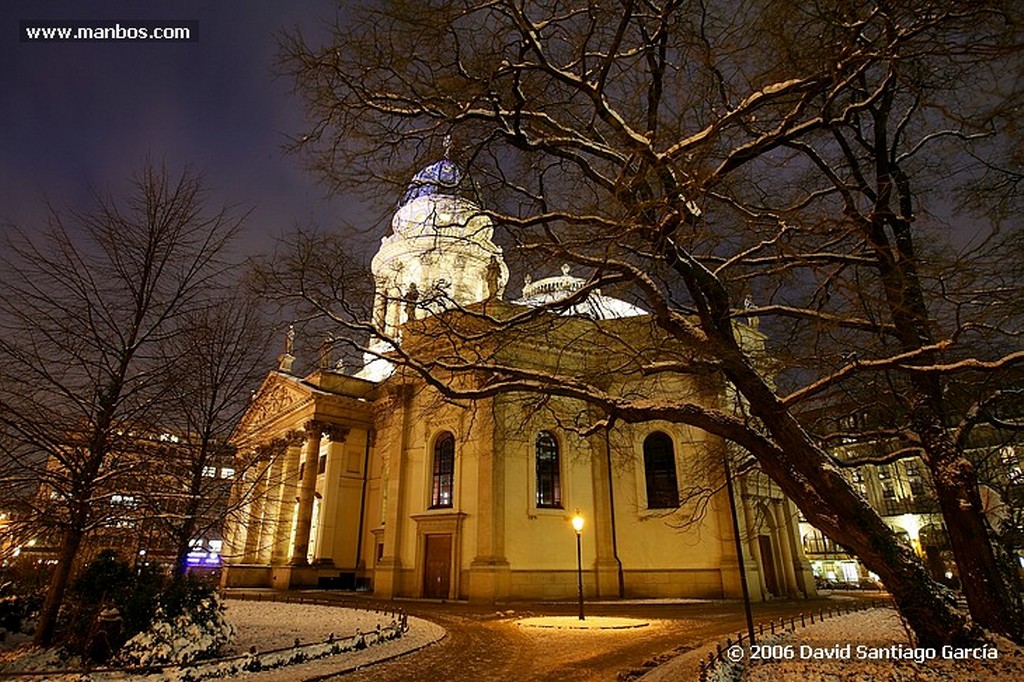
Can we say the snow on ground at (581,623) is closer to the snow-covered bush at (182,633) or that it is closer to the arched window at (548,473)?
the snow-covered bush at (182,633)

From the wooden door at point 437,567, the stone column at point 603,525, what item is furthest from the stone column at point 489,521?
the stone column at point 603,525

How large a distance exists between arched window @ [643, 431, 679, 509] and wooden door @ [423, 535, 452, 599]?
9189 millimetres

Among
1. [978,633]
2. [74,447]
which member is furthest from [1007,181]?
[74,447]

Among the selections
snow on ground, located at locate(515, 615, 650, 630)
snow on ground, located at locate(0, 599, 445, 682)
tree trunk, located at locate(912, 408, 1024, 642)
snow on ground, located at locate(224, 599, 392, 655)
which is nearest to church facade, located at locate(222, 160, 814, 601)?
snow on ground, located at locate(224, 599, 392, 655)

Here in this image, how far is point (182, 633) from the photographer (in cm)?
1034

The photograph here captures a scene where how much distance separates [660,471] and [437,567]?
35.9 feet

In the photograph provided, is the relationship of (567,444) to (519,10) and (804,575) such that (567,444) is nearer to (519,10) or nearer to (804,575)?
(804,575)

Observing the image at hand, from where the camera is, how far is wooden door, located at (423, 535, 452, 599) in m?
25.2

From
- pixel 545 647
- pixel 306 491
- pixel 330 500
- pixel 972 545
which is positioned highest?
pixel 306 491

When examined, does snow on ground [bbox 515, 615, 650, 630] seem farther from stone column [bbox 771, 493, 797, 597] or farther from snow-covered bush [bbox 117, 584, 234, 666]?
stone column [bbox 771, 493, 797, 597]

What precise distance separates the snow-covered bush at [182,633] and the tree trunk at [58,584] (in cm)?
179

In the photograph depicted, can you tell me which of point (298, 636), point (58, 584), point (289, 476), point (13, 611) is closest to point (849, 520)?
point (298, 636)

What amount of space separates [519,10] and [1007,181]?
6.92 metres

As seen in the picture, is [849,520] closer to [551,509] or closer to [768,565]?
[551,509]
